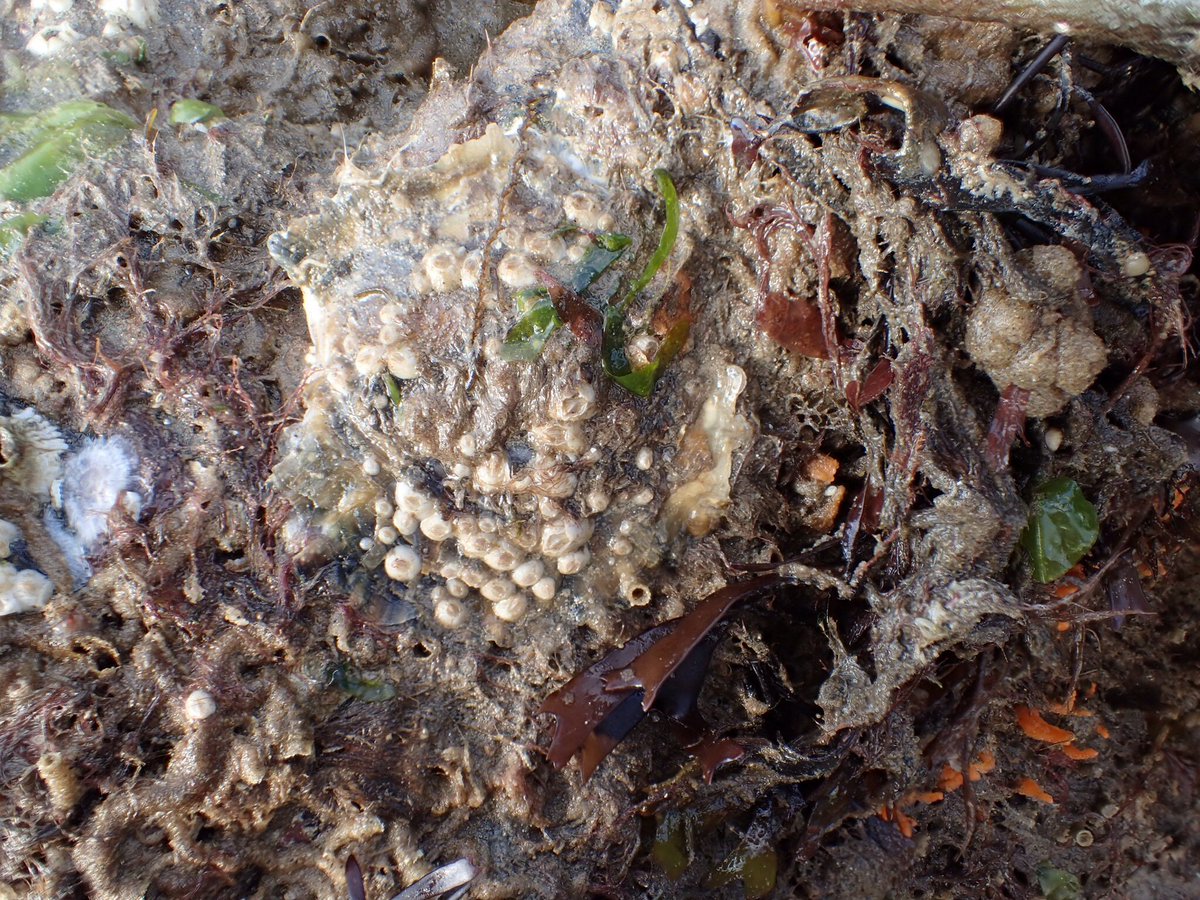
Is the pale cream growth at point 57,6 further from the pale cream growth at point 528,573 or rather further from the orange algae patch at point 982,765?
the orange algae patch at point 982,765

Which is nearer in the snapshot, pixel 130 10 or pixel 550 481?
pixel 550 481

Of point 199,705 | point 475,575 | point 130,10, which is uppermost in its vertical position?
point 130,10

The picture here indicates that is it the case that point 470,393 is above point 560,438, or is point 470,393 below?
above

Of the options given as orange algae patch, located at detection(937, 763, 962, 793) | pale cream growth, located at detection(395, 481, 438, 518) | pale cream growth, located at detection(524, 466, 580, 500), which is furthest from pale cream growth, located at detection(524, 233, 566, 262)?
orange algae patch, located at detection(937, 763, 962, 793)

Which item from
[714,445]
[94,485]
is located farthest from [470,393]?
[94,485]

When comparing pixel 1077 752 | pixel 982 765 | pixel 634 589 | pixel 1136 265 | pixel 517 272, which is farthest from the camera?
pixel 1077 752

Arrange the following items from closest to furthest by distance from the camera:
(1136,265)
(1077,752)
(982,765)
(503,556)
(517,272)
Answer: (1136,265), (517,272), (503,556), (982,765), (1077,752)

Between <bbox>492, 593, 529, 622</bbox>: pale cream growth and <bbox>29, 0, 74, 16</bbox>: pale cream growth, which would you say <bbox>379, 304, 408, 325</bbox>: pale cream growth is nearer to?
<bbox>492, 593, 529, 622</bbox>: pale cream growth

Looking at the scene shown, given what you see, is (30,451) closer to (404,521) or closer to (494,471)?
(404,521)
